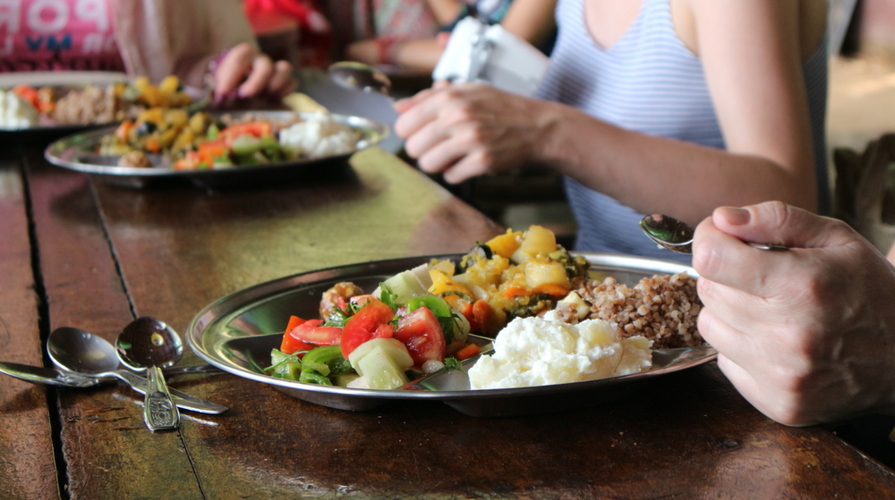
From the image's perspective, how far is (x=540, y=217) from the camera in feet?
12.0

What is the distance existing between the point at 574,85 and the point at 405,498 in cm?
125

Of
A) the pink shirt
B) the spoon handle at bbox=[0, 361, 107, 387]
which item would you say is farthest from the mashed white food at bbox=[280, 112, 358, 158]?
the pink shirt

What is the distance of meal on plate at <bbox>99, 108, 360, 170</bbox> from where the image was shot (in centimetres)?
150

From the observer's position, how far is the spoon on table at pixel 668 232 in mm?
608

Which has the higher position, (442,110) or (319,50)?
(442,110)

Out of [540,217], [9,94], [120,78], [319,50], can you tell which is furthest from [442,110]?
[319,50]

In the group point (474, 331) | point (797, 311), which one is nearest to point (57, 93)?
point (474, 331)

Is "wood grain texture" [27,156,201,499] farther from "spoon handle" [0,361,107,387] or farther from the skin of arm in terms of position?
the skin of arm

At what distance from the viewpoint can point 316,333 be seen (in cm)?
70

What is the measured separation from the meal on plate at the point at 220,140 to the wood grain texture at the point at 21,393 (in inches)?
13.0

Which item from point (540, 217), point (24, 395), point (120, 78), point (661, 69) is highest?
point (661, 69)

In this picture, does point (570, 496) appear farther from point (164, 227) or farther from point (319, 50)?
point (319, 50)

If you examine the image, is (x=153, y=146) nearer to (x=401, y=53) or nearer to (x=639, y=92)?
(x=639, y=92)

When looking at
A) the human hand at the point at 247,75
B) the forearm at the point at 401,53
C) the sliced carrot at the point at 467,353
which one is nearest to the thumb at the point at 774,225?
the sliced carrot at the point at 467,353
